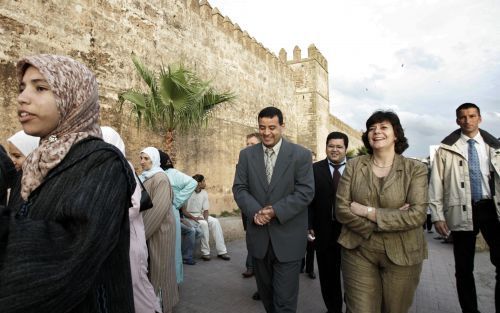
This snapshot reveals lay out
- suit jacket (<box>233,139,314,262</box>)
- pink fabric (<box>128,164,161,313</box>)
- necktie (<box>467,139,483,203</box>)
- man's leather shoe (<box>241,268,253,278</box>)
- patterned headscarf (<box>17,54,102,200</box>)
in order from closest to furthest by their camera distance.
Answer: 1. patterned headscarf (<box>17,54,102,200</box>)
2. pink fabric (<box>128,164,161,313</box>)
3. suit jacket (<box>233,139,314,262</box>)
4. necktie (<box>467,139,483,203</box>)
5. man's leather shoe (<box>241,268,253,278</box>)

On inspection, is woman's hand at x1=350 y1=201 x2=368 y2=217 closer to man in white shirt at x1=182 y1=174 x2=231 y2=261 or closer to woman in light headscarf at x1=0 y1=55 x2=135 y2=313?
woman in light headscarf at x1=0 y1=55 x2=135 y2=313

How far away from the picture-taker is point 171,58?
10555mm

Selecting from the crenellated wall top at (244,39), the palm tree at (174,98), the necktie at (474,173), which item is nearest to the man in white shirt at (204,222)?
the palm tree at (174,98)

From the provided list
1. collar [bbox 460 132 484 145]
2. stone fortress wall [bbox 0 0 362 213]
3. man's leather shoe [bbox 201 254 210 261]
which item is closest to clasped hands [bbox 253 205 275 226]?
collar [bbox 460 132 484 145]

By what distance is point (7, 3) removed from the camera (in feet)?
21.0

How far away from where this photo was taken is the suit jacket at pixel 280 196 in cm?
262

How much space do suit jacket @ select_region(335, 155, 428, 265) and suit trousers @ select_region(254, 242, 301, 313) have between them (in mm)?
513

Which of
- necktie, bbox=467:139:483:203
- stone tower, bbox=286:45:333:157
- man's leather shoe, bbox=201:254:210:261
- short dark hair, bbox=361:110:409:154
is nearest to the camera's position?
short dark hair, bbox=361:110:409:154

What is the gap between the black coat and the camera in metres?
0.87

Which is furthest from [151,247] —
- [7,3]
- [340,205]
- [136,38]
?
[136,38]

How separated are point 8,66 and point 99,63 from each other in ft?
6.94

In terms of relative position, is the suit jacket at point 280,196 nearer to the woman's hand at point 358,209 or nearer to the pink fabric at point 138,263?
the woman's hand at point 358,209

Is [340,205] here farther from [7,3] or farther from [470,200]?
[7,3]

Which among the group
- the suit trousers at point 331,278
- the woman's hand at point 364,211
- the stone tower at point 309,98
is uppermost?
the stone tower at point 309,98
